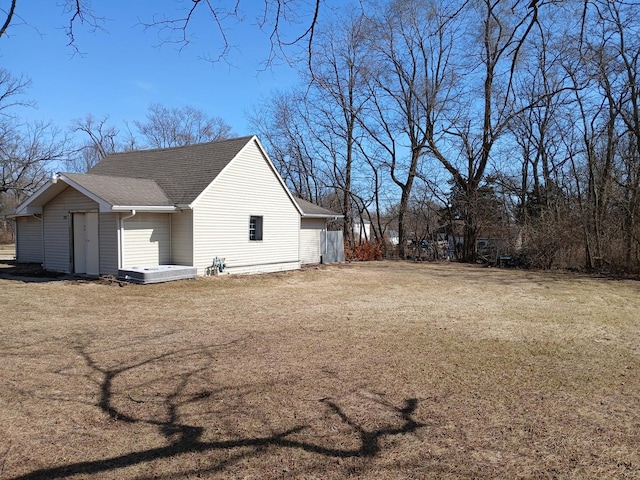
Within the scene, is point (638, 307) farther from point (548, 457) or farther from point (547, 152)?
point (547, 152)

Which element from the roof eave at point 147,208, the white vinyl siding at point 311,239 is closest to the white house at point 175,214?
the roof eave at point 147,208

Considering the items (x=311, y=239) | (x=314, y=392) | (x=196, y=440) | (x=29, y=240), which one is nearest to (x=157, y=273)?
(x=311, y=239)

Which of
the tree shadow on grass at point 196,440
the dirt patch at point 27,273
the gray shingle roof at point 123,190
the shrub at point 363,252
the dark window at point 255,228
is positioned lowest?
the tree shadow on grass at point 196,440

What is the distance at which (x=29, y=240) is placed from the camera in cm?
1942

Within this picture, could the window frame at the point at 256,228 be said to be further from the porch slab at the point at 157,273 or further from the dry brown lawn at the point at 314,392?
the dry brown lawn at the point at 314,392

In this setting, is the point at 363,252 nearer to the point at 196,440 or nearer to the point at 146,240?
the point at 146,240

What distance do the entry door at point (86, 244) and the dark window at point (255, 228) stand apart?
527 centimetres

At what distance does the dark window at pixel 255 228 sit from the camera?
17.1 metres

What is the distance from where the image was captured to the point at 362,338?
7184 mm

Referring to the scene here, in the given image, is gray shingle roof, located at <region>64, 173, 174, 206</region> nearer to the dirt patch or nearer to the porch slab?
the porch slab

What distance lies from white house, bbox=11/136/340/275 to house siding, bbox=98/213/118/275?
31 mm

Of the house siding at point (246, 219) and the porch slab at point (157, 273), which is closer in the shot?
the porch slab at point (157, 273)

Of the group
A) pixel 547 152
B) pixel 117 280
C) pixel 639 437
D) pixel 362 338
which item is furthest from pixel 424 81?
pixel 639 437

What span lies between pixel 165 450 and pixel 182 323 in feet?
16.0
